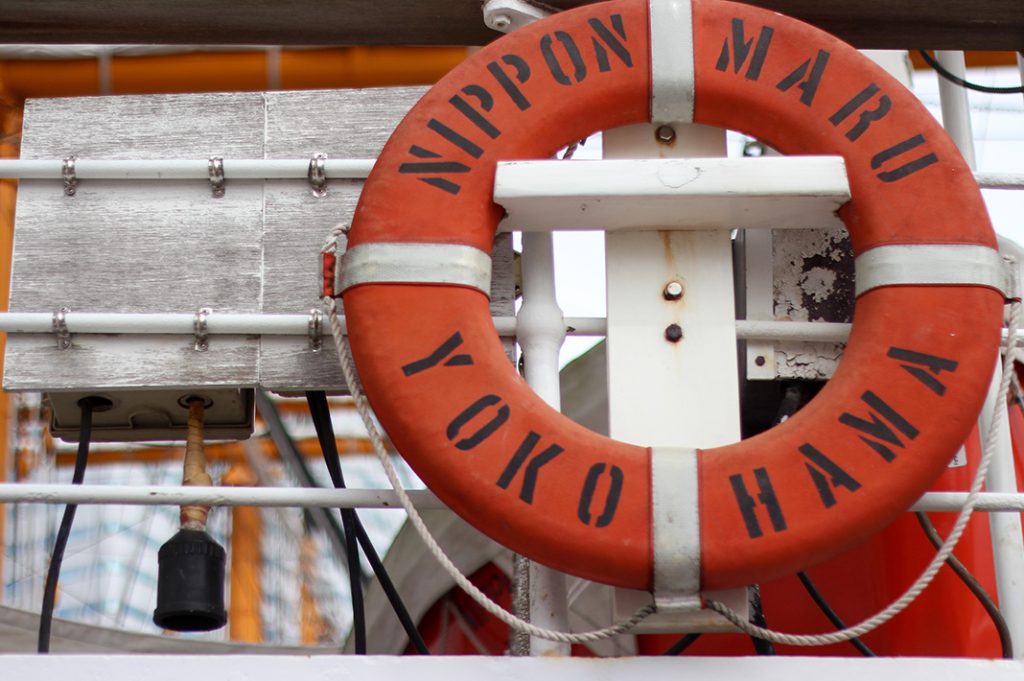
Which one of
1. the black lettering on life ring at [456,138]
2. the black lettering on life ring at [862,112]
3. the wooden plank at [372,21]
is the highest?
the wooden plank at [372,21]

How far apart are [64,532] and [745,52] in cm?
113

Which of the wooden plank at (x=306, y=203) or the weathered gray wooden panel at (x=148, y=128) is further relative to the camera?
the weathered gray wooden panel at (x=148, y=128)

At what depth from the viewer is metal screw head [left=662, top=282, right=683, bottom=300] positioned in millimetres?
1867

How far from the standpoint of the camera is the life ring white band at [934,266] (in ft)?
5.73

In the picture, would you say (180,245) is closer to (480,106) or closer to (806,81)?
(480,106)

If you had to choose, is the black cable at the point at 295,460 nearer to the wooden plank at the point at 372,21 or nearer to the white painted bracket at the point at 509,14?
the wooden plank at the point at 372,21

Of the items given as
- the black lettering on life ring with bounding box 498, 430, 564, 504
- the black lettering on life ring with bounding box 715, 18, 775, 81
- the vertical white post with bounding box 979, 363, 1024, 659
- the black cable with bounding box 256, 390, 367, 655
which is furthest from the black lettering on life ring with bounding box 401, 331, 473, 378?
the vertical white post with bounding box 979, 363, 1024, 659

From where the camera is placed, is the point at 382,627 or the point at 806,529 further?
the point at 382,627

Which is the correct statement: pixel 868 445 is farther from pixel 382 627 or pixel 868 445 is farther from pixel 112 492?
pixel 382 627

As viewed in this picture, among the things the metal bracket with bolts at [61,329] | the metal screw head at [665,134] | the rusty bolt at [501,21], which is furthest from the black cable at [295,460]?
the metal screw head at [665,134]

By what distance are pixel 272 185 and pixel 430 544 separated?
676 millimetres

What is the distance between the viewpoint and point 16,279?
2104 millimetres

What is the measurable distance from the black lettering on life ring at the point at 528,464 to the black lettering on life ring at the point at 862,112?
550 mm

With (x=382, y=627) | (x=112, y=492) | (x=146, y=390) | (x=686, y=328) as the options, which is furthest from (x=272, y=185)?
(x=382, y=627)
